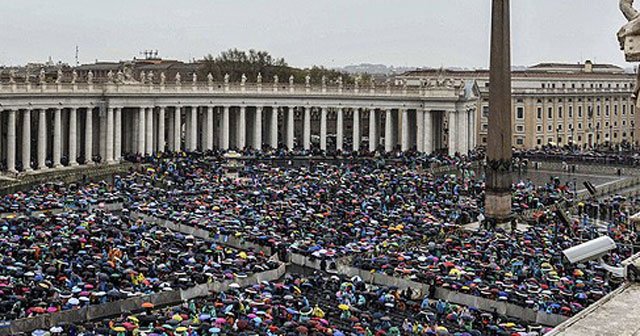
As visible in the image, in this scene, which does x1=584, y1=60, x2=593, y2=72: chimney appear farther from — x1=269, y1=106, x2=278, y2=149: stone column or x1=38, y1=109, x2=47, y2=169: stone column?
x1=38, y1=109, x2=47, y2=169: stone column

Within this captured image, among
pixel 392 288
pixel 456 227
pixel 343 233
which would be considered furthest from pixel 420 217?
pixel 392 288

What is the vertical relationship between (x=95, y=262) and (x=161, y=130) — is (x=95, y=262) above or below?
below

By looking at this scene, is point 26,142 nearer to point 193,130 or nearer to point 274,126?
point 193,130

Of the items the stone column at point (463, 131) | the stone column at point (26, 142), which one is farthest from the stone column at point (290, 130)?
the stone column at point (26, 142)

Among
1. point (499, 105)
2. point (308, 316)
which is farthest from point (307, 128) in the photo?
point (308, 316)

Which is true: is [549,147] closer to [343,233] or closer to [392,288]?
[343,233]

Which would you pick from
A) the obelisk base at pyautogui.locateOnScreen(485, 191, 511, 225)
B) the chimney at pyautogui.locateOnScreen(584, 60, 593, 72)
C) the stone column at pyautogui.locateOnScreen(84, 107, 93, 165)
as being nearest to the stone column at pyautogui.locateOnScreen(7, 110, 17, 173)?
the stone column at pyautogui.locateOnScreen(84, 107, 93, 165)
